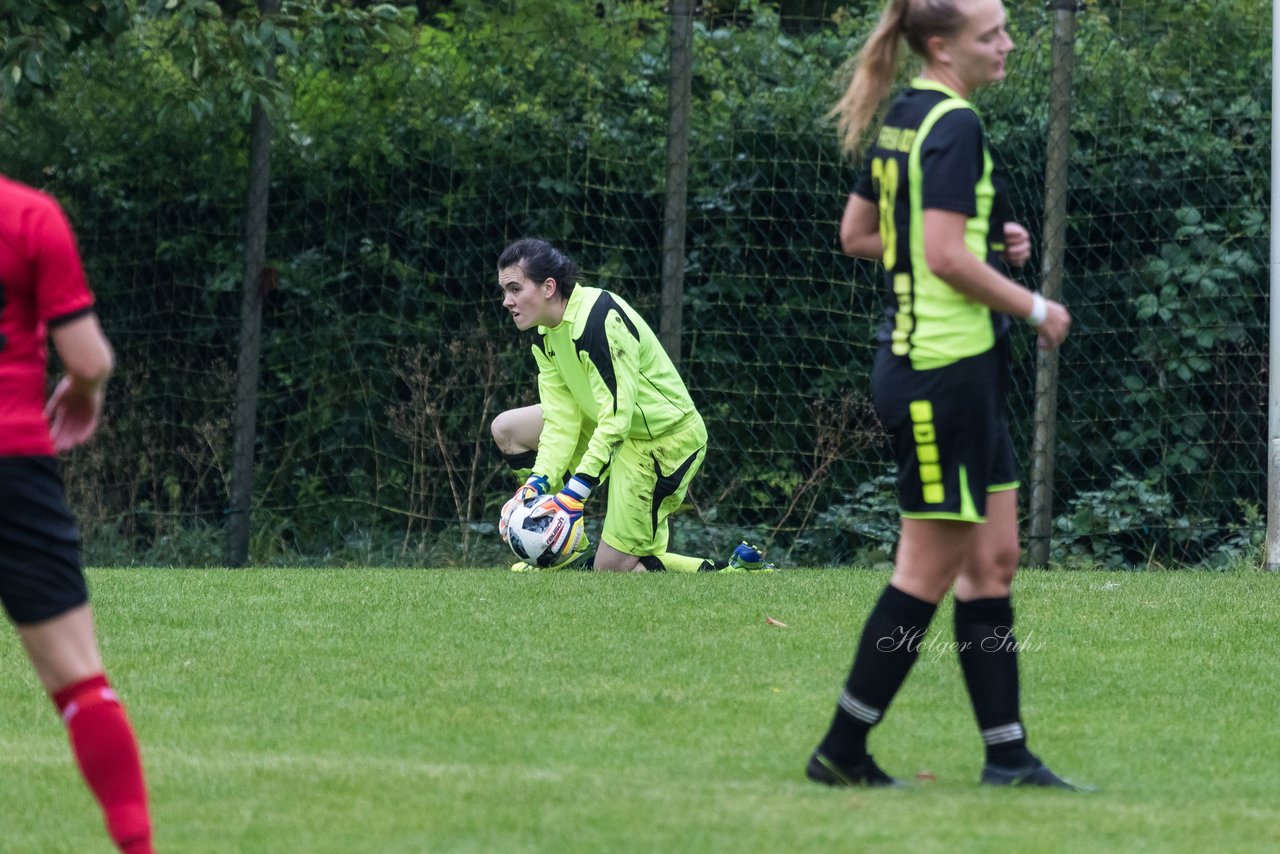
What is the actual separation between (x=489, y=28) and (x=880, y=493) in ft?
10.9

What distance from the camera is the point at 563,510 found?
314 inches

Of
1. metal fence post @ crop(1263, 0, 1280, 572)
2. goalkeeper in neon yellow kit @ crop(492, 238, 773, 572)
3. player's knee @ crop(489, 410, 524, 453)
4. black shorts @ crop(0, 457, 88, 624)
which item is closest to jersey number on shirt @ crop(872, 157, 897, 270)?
black shorts @ crop(0, 457, 88, 624)

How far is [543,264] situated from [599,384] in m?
0.60

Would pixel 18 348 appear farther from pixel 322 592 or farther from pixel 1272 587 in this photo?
pixel 1272 587

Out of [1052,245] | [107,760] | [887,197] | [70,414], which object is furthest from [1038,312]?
[1052,245]

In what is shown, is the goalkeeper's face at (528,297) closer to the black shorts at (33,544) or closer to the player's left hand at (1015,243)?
the player's left hand at (1015,243)

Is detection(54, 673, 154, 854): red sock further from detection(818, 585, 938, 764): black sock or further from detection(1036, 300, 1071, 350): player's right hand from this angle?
detection(1036, 300, 1071, 350): player's right hand

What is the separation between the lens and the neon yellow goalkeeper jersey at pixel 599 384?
7.95 meters

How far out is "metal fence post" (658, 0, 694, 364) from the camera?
913cm

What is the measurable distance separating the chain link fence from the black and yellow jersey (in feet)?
17.1

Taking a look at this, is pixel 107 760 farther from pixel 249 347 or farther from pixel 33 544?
pixel 249 347

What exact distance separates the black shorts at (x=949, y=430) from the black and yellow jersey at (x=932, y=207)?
39 mm

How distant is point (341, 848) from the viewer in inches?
136

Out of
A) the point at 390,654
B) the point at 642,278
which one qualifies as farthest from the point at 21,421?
the point at 642,278
